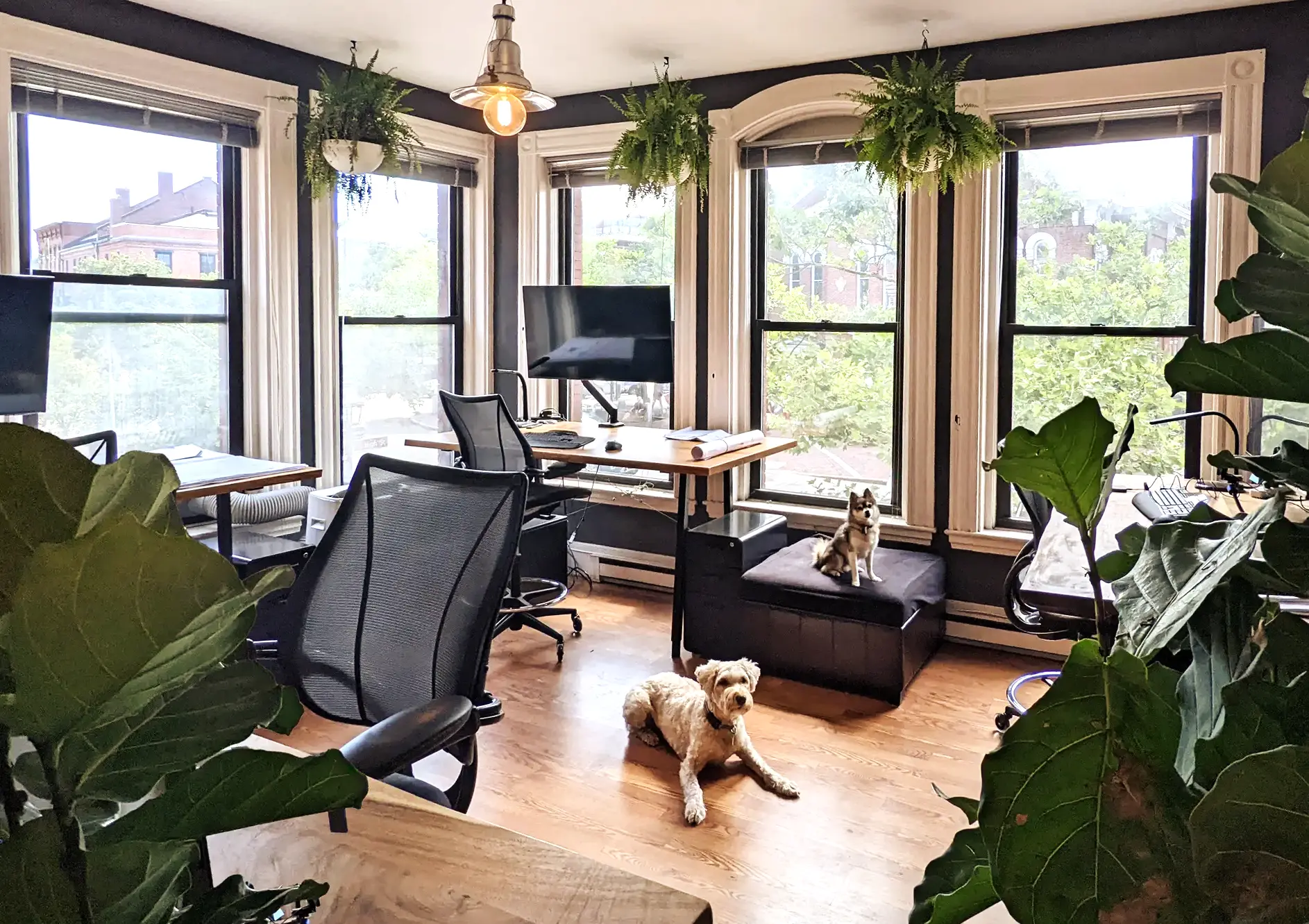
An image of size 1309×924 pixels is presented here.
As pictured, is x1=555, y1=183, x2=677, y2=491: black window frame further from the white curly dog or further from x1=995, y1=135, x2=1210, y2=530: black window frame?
the white curly dog

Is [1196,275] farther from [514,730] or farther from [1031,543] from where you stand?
[514,730]

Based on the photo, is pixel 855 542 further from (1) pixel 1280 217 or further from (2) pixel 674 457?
(1) pixel 1280 217

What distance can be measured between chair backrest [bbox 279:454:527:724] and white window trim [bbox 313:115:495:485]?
2882 mm

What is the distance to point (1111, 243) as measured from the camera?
4.10 m

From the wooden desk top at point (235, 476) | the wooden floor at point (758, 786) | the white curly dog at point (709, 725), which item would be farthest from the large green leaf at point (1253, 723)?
the wooden desk top at point (235, 476)

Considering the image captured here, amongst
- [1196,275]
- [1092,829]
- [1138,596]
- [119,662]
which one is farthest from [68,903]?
[1196,275]

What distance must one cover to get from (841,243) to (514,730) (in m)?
2.66

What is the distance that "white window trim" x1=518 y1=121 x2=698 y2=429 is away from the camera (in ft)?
16.2

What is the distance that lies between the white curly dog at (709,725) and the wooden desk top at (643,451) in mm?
952

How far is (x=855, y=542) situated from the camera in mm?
3801

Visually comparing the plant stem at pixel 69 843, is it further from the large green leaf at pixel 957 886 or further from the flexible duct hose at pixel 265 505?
the flexible duct hose at pixel 265 505

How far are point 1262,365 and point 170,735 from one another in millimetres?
513

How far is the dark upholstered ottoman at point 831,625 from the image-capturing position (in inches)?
146

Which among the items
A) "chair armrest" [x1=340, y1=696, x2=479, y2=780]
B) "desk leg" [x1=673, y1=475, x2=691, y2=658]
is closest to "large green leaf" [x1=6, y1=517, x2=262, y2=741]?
"chair armrest" [x1=340, y1=696, x2=479, y2=780]
